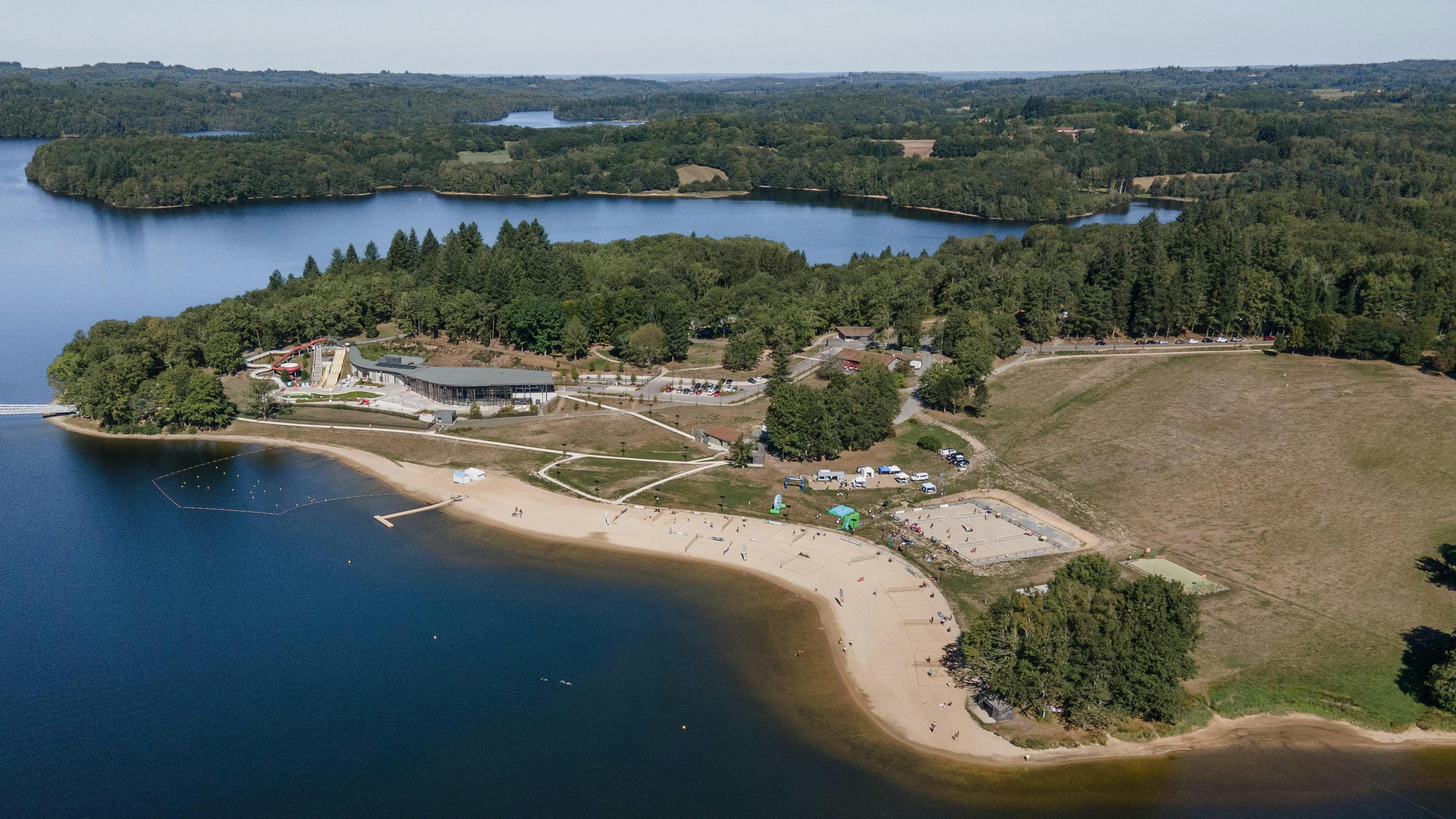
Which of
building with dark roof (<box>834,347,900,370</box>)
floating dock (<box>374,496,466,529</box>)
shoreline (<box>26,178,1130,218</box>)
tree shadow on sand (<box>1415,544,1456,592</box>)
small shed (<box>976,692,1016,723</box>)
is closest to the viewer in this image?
small shed (<box>976,692,1016,723</box>)

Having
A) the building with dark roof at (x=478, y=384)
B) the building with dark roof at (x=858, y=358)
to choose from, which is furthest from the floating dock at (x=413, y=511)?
the building with dark roof at (x=858, y=358)

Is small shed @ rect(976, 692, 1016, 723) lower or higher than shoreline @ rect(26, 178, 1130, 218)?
lower

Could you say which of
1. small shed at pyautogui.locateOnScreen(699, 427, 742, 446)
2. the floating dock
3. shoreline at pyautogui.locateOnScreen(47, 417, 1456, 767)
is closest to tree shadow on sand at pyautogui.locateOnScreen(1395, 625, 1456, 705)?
shoreline at pyautogui.locateOnScreen(47, 417, 1456, 767)

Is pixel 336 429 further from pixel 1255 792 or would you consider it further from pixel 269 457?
pixel 1255 792

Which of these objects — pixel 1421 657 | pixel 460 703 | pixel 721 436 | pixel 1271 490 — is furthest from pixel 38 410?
pixel 1421 657

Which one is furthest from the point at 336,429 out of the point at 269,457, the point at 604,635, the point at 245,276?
the point at 245,276

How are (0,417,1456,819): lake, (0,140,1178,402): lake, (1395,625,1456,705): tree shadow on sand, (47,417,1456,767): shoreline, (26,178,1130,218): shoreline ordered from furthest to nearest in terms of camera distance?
(26,178,1130,218): shoreline, (0,140,1178,402): lake, (1395,625,1456,705): tree shadow on sand, (47,417,1456,767): shoreline, (0,417,1456,819): lake

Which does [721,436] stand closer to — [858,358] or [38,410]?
[858,358]

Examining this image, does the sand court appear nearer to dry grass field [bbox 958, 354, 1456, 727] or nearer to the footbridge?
dry grass field [bbox 958, 354, 1456, 727]
